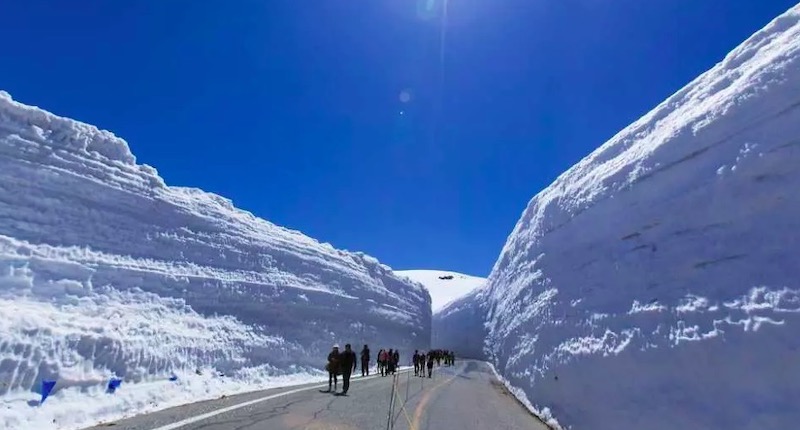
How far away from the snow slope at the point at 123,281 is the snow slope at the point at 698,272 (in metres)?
9.33

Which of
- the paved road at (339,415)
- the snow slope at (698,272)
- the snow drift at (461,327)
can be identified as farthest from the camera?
the snow drift at (461,327)

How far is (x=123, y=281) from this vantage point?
18.2 meters

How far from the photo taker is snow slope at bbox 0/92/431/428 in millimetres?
10750

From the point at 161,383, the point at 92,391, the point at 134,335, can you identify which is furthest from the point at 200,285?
the point at 92,391

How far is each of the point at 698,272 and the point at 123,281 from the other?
59.9ft

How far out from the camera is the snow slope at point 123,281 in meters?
Answer: 10.8

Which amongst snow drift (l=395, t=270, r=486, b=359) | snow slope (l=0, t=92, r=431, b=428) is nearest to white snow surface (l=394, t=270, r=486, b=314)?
snow drift (l=395, t=270, r=486, b=359)

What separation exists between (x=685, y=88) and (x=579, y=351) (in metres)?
6.50

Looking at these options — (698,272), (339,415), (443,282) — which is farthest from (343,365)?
(443,282)

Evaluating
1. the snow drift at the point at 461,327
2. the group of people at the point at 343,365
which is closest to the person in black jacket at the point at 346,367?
the group of people at the point at 343,365

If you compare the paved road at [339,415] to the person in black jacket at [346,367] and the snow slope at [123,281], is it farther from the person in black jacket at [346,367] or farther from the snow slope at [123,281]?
the snow slope at [123,281]

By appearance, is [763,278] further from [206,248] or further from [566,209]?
[206,248]

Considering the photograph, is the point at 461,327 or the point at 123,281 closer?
the point at 123,281

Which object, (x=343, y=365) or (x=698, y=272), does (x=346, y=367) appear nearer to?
(x=343, y=365)
